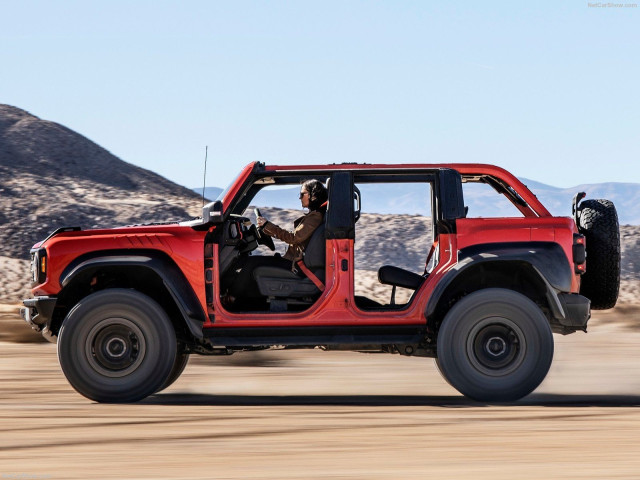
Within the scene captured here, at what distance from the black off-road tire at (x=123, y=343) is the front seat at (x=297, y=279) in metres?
0.77

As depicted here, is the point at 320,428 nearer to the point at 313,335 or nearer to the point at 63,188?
the point at 313,335

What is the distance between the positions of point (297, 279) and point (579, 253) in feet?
6.88

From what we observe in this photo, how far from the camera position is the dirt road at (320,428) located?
5707 millimetres

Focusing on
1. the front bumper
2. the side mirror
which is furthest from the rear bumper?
the front bumper

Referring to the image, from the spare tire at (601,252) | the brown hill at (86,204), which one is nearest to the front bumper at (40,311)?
the spare tire at (601,252)

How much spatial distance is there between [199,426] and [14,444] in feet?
3.95

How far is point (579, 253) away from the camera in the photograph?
8.52 meters

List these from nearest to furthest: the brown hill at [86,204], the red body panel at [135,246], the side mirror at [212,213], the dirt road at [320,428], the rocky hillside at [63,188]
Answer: the dirt road at [320,428]
the side mirror at [212,213]
the red body panel at [135,246]
the brown hill at [86,204]
the rocky hillside at [63,188]

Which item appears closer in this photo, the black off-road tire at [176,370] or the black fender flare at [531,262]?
the black fender flare at [531,262]

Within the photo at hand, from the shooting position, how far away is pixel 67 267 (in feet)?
28.4

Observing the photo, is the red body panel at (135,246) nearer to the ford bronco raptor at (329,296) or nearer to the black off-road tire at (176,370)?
the ford bronco raptor at (329,296)

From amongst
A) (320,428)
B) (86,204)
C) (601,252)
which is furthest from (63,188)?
(320,428)

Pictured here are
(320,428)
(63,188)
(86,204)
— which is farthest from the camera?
(63,188)

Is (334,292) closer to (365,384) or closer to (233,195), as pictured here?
(233,195)
